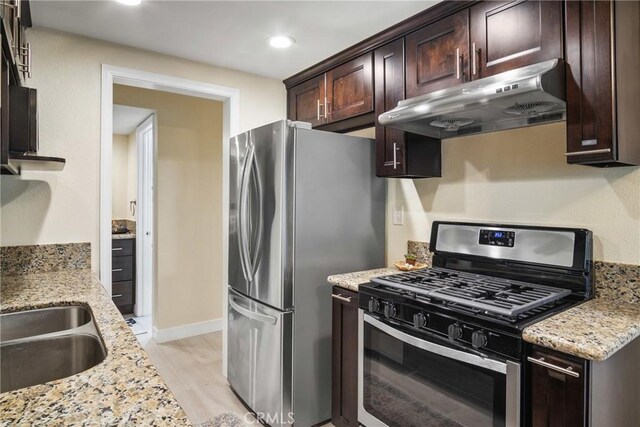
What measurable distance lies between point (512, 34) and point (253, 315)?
2.04 meters

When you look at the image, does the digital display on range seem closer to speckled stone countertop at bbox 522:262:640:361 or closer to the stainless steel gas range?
the stainless steel gas range

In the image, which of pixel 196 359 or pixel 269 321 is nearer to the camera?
pixel 269 321

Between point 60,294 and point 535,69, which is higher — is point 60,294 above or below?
below

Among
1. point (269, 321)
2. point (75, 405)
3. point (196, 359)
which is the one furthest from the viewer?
point (196, 359)

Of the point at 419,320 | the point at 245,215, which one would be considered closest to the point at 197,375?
the point at 245,215

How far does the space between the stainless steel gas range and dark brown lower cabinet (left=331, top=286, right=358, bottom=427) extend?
4.6 inches

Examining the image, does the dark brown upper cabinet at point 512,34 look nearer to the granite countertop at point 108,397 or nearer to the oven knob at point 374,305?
the oven knob at point 374,305

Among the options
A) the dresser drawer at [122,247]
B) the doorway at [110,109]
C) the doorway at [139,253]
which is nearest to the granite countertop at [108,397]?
the doorway at [110,109]

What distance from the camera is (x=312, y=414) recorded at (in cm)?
224

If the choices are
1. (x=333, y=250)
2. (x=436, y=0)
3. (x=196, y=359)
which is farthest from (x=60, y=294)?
(x=436, y=0)

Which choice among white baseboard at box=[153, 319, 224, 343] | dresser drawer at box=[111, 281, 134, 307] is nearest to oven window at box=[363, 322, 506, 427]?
white baseboard at box=[153, 319, 224, 343]

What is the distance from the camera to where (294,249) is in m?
2.14

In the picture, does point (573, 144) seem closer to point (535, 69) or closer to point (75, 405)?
point (535, 69)

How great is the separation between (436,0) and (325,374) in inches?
85.3
